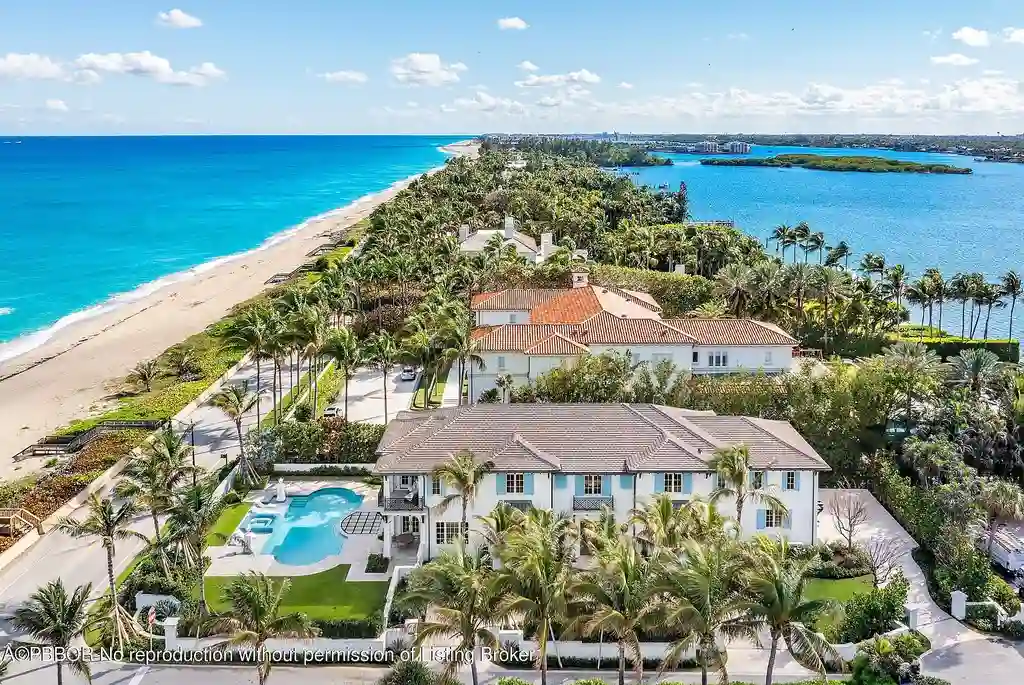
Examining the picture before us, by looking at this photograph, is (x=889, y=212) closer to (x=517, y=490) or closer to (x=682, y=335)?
(x=682, y=335)

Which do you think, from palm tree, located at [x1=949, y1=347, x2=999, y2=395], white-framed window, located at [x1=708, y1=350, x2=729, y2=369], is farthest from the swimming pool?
palm tree, located at [x1=949, y1=347, x2=999, y2=395]

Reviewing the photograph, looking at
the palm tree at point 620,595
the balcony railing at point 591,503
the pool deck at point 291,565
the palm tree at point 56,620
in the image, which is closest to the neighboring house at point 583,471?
the balcony railing at point 591,503

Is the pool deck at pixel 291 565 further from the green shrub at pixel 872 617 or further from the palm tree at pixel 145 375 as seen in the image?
the palm tree at pixel 145 375

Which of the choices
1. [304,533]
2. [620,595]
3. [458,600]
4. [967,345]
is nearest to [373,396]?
[304,533]

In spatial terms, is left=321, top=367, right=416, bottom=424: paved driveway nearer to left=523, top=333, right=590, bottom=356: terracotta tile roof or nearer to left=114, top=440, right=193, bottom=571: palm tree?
left=523, top=333, right=590, bottom=356: terracotta tile roof

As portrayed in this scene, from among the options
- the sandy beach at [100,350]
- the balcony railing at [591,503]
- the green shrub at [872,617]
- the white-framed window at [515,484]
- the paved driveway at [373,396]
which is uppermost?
the white-framed window at [515,484]

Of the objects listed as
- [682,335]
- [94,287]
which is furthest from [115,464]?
[94,287]
